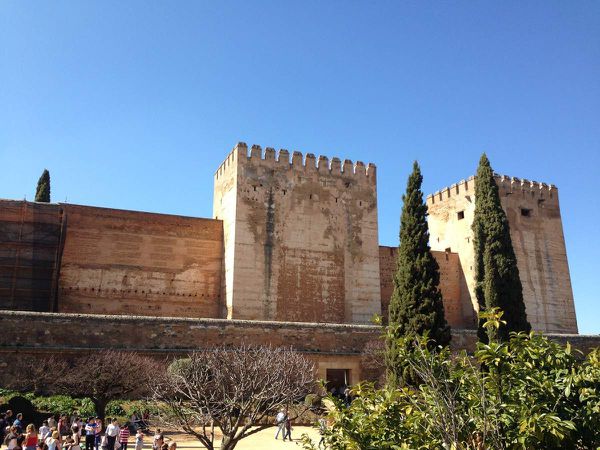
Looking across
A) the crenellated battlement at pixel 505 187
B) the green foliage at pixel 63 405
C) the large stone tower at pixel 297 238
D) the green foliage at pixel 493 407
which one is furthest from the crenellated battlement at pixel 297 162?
the green foliage at pixel 493 407

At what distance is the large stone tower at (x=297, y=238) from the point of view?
21.1 metres

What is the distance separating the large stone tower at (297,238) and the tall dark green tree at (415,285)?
529 cm

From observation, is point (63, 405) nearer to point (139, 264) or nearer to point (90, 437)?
point (90, 437)

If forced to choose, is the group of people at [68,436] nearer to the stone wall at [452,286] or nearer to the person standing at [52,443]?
the person standing at [52,443]

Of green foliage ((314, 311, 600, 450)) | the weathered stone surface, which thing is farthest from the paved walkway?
the weathered stone surface

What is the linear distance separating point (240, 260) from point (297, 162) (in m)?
5.14

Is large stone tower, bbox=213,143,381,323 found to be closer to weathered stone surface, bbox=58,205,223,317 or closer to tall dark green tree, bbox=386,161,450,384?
weathered stone surface, bbox=58,205,223,317

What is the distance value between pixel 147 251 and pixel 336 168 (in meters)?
8.81

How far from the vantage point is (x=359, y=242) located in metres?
23.4

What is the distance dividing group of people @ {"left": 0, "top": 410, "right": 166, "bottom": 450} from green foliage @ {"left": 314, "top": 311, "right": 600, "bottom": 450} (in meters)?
5.51

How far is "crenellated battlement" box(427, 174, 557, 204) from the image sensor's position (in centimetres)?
2755

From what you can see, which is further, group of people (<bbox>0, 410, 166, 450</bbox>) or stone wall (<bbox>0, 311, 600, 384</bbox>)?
stone wall (<bbox>0, 311, 600, 384</bbox>)

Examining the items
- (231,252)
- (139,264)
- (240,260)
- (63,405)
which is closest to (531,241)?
(240,260)

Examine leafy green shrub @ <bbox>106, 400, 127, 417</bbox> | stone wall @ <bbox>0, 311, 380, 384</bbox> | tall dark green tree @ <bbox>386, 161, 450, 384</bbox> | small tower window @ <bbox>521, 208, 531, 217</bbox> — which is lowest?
leafy green shrub @ <bbox>106, 400, 127, 417</bbox>
